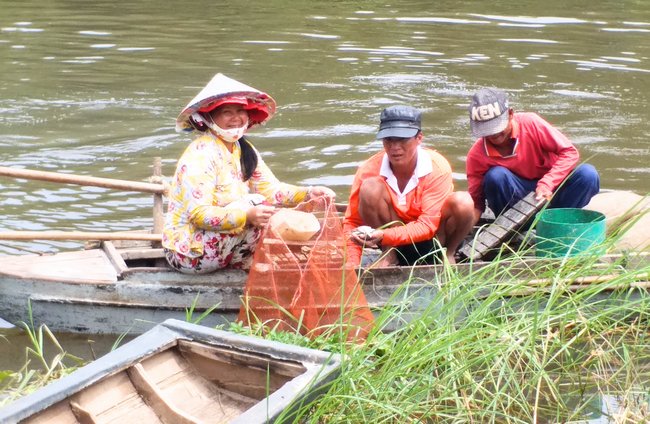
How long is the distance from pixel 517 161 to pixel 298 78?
671 cm

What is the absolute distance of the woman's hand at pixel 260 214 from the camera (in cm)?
535

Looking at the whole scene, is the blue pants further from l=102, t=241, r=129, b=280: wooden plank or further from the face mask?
l=102, t=241, r=129, b=280: wooden plank

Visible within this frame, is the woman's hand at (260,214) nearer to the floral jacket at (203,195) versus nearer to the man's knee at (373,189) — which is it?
the floral jacket at (203,195)

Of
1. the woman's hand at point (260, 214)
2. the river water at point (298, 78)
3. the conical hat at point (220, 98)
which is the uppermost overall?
the conical hat at point (220, 98)

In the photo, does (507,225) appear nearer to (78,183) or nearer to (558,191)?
(558,191)

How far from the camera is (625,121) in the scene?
10.9 m

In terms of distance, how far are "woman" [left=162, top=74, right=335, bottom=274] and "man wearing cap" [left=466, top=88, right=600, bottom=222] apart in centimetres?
114

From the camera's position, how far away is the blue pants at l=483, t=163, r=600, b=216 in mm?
6211

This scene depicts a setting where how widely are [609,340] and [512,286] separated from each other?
719 mm

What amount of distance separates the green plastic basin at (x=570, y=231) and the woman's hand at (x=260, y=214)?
1.39m

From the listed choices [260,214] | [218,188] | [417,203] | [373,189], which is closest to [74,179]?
[218,188]

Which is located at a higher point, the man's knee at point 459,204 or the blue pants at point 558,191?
the man's knee at point 459,204

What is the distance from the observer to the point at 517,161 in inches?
251

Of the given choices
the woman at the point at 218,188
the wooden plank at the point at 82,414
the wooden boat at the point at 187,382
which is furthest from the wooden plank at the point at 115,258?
the wooden plank at the point at 82,414
